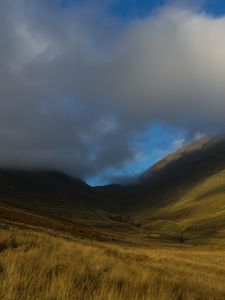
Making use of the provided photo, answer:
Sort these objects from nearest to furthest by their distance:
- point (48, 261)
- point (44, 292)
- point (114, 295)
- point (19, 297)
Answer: point (19, 297), point (44, 292), point (114, 295), point (48, 261)

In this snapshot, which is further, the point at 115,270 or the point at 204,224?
the point at 204,224

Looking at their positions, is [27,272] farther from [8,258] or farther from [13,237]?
[13,237]

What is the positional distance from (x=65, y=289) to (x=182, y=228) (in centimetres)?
16154

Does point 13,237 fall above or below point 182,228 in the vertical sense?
below

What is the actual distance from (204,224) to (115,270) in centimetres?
15464

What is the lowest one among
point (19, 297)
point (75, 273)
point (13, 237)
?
point (19, 297)

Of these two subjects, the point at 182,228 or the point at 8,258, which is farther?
the point at 182,228

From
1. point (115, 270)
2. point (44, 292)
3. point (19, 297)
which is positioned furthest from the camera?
point (115, 270)

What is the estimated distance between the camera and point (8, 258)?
29.7 feet

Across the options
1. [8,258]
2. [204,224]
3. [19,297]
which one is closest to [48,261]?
[8,258]

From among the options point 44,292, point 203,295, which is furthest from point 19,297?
point 203,295

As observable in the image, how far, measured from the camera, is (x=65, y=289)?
7129 millimetres

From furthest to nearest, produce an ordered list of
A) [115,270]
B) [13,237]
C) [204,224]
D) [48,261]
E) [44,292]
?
[204,224], [13,237], [115,270], [48,261], [44,292]

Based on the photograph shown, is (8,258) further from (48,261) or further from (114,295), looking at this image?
(114,295)
